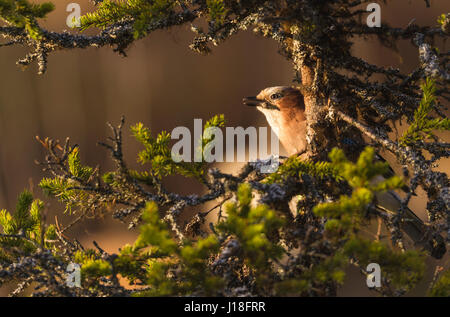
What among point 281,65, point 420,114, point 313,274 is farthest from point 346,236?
point 281,65

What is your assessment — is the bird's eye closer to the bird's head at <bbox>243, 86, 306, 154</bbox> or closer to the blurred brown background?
the bird's head at <bbox>243, 86, 306, 154</bbox>

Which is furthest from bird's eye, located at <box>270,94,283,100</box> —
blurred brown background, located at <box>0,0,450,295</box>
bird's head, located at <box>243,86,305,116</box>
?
blurred brown background, located at <box>0,0,450,295</box>

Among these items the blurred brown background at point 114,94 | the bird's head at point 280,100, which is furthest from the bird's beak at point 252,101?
the blurred brown background at point 114,94

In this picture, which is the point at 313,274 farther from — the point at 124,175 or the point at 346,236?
the point at 124,175

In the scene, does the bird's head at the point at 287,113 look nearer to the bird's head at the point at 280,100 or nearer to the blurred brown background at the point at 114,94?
the bird's head at the point at 280,100

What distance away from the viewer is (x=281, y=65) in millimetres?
4012

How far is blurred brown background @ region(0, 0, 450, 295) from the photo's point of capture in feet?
13.3

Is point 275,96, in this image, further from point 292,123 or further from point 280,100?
point 292,123

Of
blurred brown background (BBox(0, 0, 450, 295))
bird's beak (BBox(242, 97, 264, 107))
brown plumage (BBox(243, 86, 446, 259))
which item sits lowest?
brown plumage (BBox(243, 86, 446, 259))

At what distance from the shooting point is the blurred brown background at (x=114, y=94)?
4.05 metres

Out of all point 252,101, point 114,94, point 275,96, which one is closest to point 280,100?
point 275,96

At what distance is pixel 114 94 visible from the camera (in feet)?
14.5

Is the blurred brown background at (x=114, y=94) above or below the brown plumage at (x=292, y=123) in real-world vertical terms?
→ above

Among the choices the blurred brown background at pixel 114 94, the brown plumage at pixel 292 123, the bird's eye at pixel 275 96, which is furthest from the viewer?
the blurred brown background at pixel 114 94
